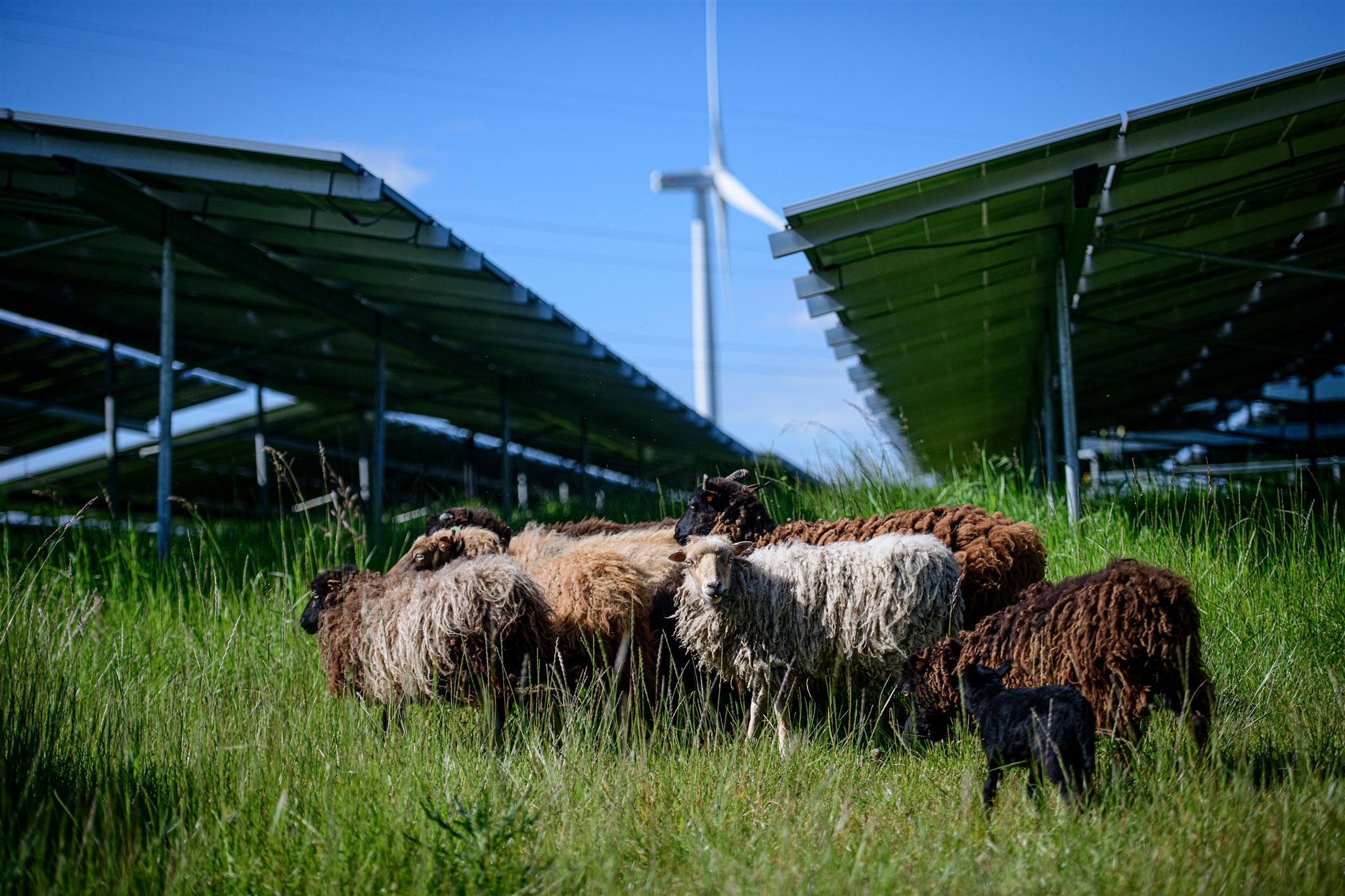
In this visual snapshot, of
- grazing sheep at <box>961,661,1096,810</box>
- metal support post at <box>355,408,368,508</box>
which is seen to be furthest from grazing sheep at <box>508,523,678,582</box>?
metal support post at <box>355,408,368,508</box>

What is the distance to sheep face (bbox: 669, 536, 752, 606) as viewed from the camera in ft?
15.4

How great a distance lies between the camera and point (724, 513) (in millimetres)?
5887

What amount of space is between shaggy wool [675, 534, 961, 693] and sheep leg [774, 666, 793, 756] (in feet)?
0.25

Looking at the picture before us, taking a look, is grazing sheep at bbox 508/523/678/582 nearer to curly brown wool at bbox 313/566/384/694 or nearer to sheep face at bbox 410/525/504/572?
sheep face at bbox 410/525/504/572

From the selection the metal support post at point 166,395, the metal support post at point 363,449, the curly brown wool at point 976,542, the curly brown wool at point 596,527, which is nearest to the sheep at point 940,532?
the curly brown wool at point 976,542

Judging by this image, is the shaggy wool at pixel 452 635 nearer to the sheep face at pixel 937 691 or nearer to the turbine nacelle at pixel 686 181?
the sheep face at pixel 937 691

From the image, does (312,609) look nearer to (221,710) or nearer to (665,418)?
(221,710)

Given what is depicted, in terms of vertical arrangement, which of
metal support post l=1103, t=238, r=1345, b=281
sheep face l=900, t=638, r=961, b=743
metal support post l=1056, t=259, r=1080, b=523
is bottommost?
sheep face l=900, t=638, r=961, b=743

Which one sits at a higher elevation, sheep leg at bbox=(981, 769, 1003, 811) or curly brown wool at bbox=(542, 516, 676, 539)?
curly brown wool at bbox=(542, 516, 676, 539)

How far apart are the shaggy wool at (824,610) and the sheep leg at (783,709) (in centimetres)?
7

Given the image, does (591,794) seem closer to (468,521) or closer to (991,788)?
(991,788)

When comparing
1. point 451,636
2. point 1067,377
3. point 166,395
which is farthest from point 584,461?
point 451,636

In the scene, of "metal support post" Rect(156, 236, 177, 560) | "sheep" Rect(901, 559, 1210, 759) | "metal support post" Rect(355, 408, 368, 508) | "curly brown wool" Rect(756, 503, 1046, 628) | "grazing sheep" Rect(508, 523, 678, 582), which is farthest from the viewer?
"metal support post" Rect(355, 408, 368, 508)

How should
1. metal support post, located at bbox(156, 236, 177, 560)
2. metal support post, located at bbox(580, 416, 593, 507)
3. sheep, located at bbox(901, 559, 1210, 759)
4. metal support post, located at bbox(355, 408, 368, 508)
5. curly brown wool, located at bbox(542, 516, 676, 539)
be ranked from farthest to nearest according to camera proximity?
metal support post, located at bbox(355, 408, 368, 508), metal support post, located at bbox(580, 416, 593, 507), metal support post, located at bbox(156, 236, 177, 560), curly brown wool, located at bbox(542, 516, 676, 539), sheep, located at bbox(901, 559, 1210, 759)
